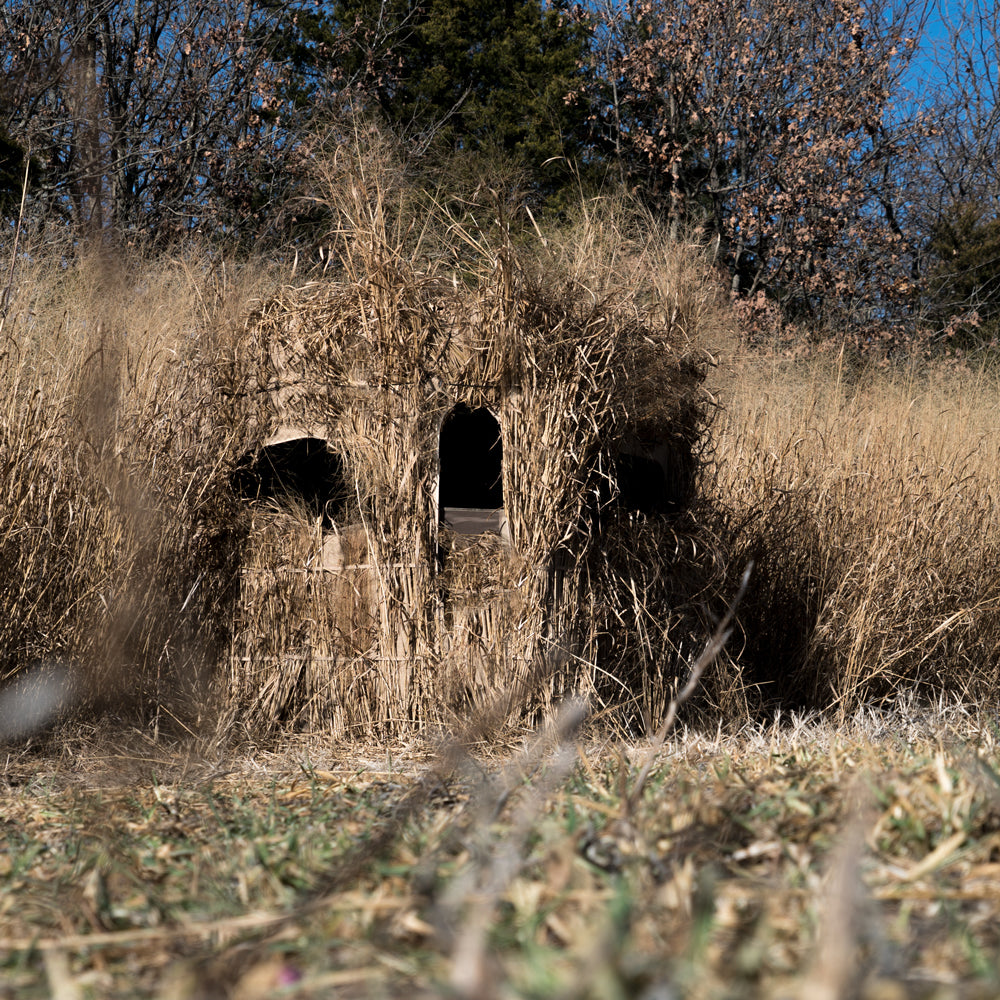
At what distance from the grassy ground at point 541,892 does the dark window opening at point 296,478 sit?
242cm

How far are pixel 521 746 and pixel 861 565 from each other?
2902mm

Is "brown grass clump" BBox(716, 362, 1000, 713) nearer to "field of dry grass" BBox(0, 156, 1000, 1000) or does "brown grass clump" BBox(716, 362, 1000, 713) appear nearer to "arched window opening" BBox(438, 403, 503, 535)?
"field of dry grass" BBox(0, 156, 1000, 1000)

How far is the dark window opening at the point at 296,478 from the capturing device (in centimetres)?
484

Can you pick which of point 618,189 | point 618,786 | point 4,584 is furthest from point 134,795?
point 618,189

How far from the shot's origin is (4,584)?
13.7ft

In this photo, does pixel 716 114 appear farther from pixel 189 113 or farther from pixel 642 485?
pixel 642 485

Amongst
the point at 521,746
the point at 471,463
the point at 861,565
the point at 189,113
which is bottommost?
the point at 521,746

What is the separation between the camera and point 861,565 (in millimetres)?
6109

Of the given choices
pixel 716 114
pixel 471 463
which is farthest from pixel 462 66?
pixel 471 463

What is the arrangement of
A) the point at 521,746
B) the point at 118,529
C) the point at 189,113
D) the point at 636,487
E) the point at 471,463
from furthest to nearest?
the point at 189,113
the point at 471,463
the point at 636,487
the point at 118,529
the point at 521,746

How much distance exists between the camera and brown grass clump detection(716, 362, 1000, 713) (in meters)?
5.95

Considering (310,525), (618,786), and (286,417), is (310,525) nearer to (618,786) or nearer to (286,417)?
(286,417)

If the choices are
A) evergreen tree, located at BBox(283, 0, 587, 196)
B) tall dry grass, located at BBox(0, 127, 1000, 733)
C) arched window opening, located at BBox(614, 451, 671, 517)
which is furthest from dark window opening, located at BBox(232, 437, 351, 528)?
A: evergreen tree, located at BBox(283, 0, 587, 196)

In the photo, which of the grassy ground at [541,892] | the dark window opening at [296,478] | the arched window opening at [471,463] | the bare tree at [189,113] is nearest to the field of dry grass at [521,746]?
the grassy ground at [541,892]
